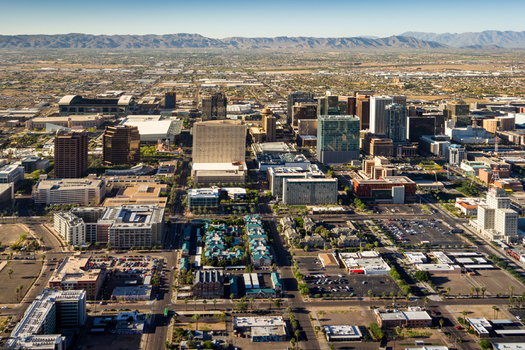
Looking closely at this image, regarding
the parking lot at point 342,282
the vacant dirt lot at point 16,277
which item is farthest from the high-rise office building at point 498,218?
the vacant dirt lot at point 16,277

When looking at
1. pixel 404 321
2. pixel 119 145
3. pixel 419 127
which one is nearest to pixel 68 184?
pixel 119 145

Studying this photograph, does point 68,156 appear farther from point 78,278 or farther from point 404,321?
point 404,321

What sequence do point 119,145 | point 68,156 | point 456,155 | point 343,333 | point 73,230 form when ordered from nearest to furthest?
point 343,333, point 73,230, point 68,156, point 119,145, point 456,155

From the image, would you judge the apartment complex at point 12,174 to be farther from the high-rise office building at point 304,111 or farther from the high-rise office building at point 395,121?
the high-rise office building at point 395,121

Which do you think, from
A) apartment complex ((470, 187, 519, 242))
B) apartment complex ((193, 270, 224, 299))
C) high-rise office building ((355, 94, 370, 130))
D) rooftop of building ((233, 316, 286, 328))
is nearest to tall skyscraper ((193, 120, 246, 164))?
apartment complex ((470, 187, 519, 242))

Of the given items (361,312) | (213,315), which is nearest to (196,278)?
(213,315)

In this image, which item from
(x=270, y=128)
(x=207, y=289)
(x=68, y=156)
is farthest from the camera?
(x=270, y=128)
